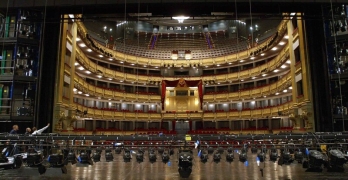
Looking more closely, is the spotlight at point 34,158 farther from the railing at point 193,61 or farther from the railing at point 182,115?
the railing at point 193,61

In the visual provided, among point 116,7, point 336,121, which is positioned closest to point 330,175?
point 336,121

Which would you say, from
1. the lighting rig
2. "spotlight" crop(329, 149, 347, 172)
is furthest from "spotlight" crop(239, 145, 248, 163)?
"spotlight" crop(329, 149, 347, 172)

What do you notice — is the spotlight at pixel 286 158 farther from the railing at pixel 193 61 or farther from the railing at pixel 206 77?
the railing at pixel 193 61

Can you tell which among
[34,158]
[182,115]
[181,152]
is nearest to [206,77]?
[182,115]

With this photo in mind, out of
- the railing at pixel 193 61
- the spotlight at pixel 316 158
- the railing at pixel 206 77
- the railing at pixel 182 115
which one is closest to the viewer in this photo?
the spotlight at pixel 316 158

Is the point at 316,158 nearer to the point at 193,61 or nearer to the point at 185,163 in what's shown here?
the point at 185,163

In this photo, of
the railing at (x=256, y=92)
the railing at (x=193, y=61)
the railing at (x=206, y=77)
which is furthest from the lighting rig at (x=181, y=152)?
the railing at (x=193, y=61)

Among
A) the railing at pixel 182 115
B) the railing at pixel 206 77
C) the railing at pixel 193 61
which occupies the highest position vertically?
the railing at pixel 193 61

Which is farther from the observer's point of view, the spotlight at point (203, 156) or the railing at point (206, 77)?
the railing at point (206, 77)

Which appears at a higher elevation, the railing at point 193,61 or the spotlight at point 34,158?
the railing at point 193,61

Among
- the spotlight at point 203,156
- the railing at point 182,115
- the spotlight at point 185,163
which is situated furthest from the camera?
the railing at point 182,115

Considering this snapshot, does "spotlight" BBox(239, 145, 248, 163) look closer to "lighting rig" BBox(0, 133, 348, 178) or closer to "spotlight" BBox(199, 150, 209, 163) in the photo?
"lighting rig" BBox(0, 133, 348, 178)

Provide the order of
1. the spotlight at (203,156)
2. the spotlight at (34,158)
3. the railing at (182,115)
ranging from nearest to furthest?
the spotlight at (34,158), the spotlight at (203,156), the railing at (182,115)

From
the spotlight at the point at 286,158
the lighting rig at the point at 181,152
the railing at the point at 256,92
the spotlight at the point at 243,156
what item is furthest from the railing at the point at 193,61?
the spotlight at the point at 243,156
